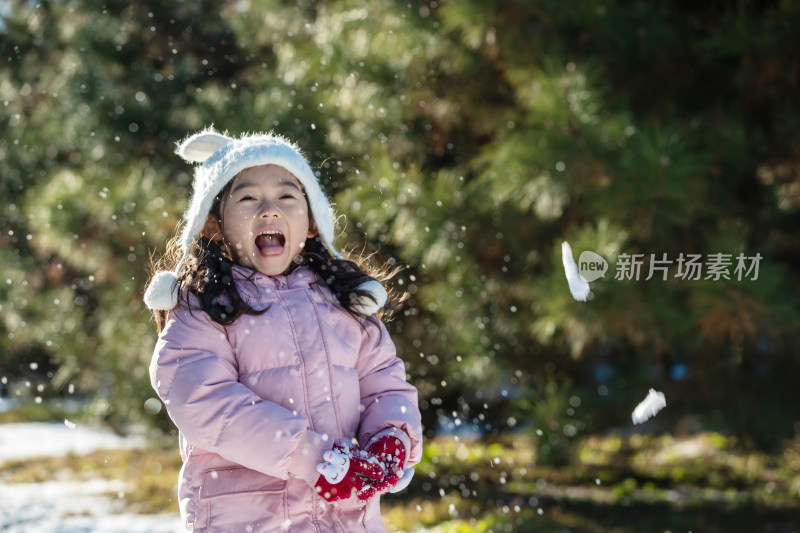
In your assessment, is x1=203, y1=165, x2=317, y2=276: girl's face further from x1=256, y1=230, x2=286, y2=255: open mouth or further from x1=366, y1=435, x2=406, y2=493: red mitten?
x1=366, y1=435, x2=406, y2=493: red mitten

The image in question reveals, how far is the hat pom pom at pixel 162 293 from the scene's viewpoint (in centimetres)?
188

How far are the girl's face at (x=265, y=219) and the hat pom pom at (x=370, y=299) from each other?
194 mm

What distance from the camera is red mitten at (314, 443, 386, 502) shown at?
173 centimetres

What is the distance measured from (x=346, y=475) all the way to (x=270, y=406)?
0.22 m

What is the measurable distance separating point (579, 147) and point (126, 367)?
3546 millimetres

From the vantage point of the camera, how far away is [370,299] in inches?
81.0

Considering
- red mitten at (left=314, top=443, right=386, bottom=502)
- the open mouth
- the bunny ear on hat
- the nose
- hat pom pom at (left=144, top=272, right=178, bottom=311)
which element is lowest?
red mitten at (left=314, top=443, right=386, bottom=502)

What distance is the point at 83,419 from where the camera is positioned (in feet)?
22.0

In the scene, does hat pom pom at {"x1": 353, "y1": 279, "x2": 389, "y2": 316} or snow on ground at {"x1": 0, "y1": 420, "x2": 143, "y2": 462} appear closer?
hat pom pom at {"x1": 353, "y1": 279, "x2": 389, "y2": 316}

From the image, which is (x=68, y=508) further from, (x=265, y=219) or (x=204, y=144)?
(x=265, y=219)

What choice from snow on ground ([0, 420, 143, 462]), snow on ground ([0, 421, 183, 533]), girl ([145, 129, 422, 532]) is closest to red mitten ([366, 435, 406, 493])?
girl ([145, 129, 422, 532])

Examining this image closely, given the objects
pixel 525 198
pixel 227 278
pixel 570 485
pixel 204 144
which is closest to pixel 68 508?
pixel 570 485

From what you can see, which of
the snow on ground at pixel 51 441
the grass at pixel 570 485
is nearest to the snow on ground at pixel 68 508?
the snow on ground at pixel 51 441

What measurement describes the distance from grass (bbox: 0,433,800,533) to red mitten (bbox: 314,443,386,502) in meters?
2.31
